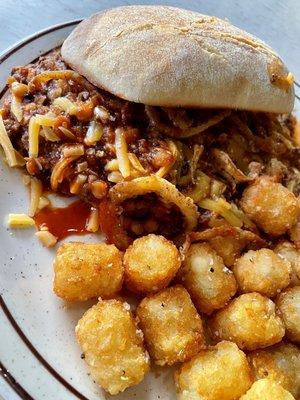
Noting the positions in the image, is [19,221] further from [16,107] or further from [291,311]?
[291,311]

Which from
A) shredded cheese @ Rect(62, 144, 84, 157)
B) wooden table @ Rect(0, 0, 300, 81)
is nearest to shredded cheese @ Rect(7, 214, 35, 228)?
shredded cheese @ Rect(62, 144, 84, 157)

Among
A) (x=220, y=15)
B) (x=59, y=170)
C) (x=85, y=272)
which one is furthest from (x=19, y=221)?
(x=220, y=15)

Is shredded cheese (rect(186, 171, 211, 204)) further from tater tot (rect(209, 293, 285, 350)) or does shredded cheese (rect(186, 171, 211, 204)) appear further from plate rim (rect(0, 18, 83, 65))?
plate rim (rect(0, 18, 83, 65))

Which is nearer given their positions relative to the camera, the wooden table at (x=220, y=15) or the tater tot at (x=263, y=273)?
the tater tot at (x=263, y=273)

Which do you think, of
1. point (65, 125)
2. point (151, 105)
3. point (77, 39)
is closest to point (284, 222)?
point (151, 105)

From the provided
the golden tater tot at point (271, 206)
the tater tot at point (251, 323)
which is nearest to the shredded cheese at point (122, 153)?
the golden tater tot at point (271, 206)

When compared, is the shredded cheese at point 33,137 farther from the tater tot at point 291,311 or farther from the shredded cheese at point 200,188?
the tater tot at point 291,311
